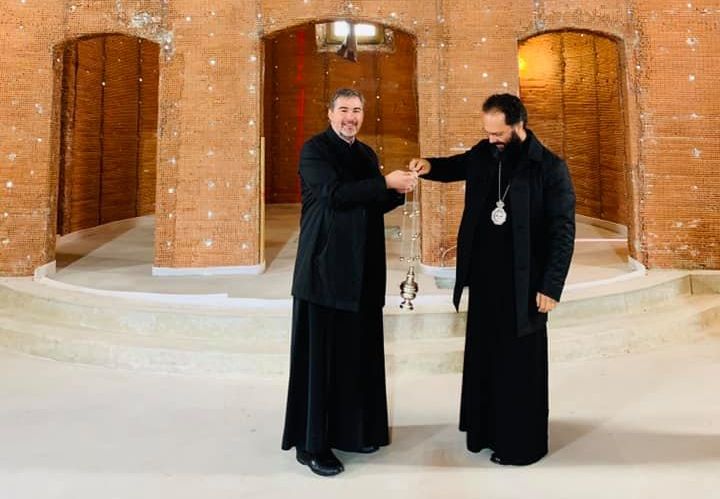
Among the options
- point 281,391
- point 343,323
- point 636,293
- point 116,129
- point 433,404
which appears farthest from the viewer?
point 116,129

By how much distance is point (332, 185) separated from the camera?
2082mm

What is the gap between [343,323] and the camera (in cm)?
219

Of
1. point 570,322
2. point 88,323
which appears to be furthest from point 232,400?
point 570,322

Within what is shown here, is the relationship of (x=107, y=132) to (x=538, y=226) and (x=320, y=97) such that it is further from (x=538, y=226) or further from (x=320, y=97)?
(x=538, y=226)

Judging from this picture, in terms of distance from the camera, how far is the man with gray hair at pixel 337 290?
82.7 inches

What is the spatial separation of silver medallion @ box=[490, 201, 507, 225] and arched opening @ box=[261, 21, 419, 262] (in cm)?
765

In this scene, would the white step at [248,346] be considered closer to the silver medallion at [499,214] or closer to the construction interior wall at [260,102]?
the construction interior wall at [260,102]

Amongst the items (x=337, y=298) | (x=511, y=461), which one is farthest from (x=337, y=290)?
(x=511, y=461)

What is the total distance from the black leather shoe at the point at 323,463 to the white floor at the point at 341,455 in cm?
3

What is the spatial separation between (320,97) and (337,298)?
846cm

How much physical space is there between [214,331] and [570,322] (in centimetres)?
247

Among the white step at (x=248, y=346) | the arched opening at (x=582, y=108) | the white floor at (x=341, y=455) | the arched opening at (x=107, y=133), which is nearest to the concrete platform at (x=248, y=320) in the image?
the white step at (x=248, y=346)

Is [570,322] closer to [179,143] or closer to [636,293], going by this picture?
[636,293]

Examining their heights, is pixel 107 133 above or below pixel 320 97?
below
